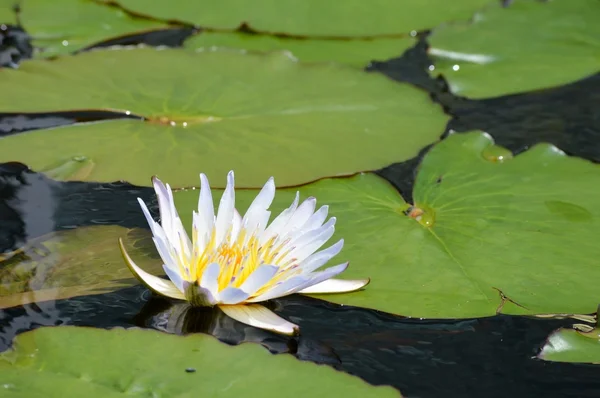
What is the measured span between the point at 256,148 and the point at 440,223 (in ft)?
1.92

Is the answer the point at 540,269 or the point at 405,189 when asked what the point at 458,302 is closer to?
the point at 540,269

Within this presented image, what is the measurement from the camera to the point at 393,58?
9.31 ft

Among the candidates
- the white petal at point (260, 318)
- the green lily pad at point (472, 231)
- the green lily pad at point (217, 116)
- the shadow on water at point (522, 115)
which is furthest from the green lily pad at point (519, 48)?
the white petal at point (260, 318)

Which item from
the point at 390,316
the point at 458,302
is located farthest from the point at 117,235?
the point at 458,302

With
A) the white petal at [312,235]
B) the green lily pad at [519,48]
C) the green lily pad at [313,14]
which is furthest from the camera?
the green lily pad at [313,14]

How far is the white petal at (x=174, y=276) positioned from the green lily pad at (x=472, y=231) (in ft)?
1.00

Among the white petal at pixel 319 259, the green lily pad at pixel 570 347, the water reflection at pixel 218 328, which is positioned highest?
the white petal at pixel 319 259

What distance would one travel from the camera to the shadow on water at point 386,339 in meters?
1.44

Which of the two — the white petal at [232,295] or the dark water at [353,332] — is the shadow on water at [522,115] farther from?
the white petal at [232,295]

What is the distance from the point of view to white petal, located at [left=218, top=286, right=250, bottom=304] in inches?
58.9

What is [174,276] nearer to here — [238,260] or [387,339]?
[238,260]

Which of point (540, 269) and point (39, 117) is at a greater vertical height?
point (39, 117)

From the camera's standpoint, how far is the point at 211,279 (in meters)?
1.49

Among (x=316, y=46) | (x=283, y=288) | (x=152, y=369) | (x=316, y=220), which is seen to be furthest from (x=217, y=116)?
(x=152, y=369)
